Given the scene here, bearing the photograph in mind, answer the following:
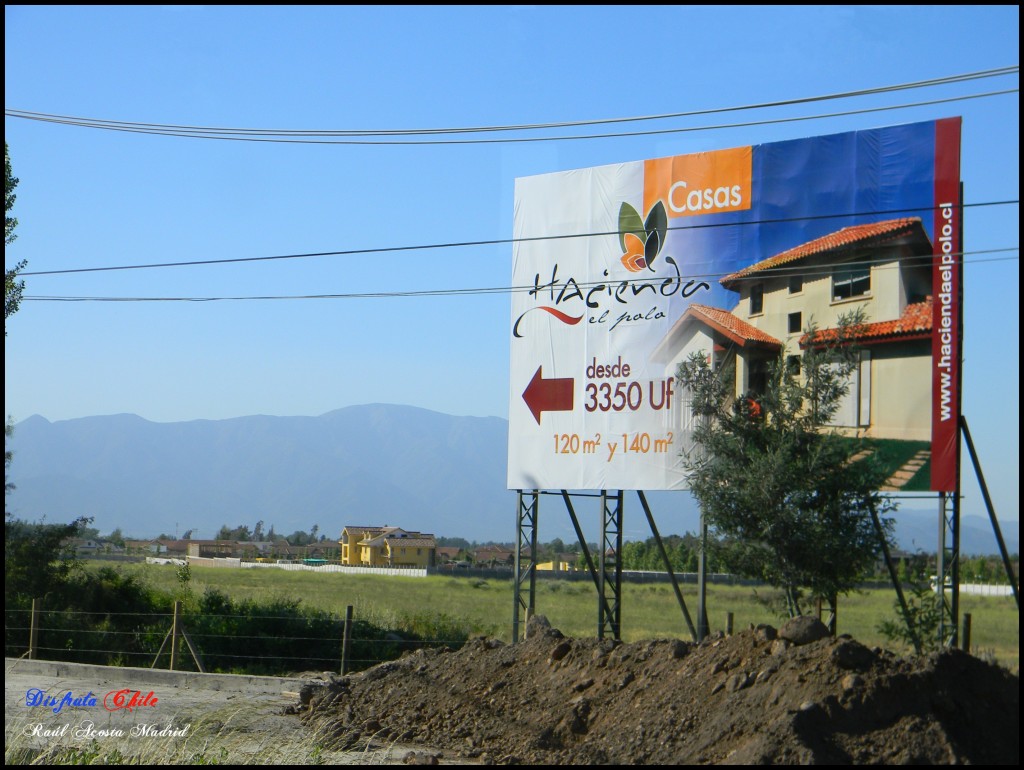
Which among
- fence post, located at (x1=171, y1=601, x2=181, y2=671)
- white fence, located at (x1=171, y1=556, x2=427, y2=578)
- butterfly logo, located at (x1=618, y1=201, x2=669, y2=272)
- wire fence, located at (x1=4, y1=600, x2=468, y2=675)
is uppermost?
butterfly logo, located at (x1=618, y1=201, x2=669, y2=272)

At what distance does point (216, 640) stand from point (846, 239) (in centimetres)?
1576

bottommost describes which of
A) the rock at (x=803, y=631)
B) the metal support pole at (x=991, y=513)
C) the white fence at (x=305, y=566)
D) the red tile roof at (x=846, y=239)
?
the white fence at (x=305, y=566)

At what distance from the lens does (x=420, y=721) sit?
527 inches

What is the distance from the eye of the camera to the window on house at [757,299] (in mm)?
17984

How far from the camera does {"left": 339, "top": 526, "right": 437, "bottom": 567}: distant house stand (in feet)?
137

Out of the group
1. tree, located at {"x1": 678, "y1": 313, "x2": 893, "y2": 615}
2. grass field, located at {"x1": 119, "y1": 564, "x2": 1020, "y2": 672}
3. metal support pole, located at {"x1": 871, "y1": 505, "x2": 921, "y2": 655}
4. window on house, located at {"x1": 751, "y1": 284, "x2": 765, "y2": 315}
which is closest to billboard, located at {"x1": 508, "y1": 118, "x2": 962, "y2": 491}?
window on house, located at {"x1": 751, "y1": 284, "x2": 765, "y2": 315}

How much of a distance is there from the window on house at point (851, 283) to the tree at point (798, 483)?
0.77 m

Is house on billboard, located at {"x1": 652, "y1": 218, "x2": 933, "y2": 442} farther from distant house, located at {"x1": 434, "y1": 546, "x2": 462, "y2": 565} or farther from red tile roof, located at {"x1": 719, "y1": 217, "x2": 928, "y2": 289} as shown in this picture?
distant house, located at {"x1": 434, "y1": 546, "x2": 462, "y2": 565}

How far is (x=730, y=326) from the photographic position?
710 inches

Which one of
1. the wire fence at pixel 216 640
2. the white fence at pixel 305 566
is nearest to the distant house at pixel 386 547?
the white fence at pixel 305 566

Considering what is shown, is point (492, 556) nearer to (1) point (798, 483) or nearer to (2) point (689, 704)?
(1) point (798, 483)

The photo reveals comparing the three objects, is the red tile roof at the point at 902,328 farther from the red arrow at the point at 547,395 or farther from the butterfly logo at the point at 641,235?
the red arrow at the point at 547,395

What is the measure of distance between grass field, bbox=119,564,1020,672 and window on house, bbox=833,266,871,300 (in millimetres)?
4868

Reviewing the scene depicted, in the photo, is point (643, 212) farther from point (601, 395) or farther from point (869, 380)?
point (869, 380)
